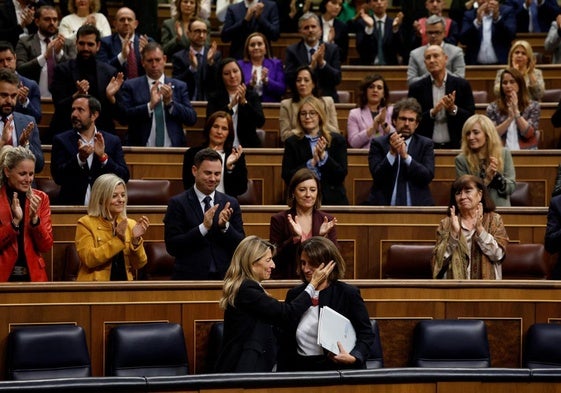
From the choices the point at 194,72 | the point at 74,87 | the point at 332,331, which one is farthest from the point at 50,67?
the point at 332,331

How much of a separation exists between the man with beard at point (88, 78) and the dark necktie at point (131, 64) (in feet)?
1.22

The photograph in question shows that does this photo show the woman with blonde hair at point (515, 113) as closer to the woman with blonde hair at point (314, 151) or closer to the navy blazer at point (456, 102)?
the navy blazer at point (456, 102)

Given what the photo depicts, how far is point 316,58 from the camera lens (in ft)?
29.7

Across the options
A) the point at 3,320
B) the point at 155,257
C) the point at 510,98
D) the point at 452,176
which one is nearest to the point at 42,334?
the point at 3,320

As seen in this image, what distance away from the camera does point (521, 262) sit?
22.3 ft

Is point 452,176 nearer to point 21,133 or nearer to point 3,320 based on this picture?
point 21,133

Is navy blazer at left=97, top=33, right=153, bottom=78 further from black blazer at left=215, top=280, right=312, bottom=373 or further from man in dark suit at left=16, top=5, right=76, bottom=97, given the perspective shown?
black blazer at left=215, top=280, right=312, bottom=373

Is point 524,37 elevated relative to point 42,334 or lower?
elevated

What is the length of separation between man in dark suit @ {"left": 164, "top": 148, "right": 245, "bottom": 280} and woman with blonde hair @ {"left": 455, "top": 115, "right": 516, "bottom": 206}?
5.32ft

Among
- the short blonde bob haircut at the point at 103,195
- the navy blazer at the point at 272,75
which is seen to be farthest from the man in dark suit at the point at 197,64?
the short blonde bob haircut at the point at 103,195

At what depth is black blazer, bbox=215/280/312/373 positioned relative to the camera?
516 cm

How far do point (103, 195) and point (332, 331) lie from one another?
5.39 ft

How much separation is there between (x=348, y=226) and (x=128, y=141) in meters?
1.93

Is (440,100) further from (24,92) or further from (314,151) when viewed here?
(24,92)
